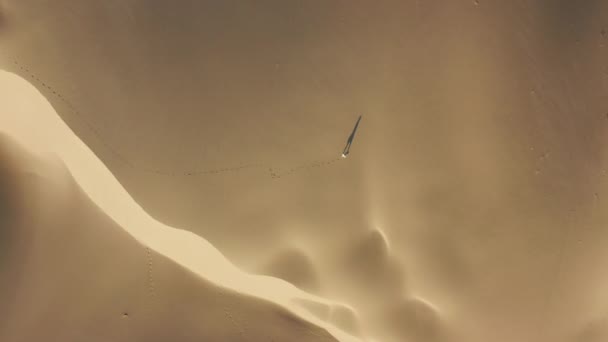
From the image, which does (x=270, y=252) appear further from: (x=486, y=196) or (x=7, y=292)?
(x=7, y=292)

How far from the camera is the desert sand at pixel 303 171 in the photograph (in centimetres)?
327

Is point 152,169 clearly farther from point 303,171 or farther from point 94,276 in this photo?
point 303,171

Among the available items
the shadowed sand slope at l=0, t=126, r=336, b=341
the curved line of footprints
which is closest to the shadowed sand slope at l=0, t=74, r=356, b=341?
the shadowed sand slope at l=0, t=126, r=336, b=341

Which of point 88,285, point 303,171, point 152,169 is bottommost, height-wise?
point 88,285

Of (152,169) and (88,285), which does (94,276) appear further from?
(152,169)

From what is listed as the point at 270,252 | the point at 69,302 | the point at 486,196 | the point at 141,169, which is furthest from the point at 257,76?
the point at 69,302

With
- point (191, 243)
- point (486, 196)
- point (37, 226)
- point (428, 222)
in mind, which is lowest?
point (37, 226)

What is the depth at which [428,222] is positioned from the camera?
11.1 feet

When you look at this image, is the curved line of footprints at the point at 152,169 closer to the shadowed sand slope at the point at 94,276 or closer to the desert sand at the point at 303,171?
the desert sand at the point at 303,171

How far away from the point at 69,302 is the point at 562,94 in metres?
4.52

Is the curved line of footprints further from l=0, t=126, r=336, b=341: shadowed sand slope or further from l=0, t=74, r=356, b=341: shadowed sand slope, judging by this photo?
l=0, t=126, r=336, b=341: shadowed sand slope

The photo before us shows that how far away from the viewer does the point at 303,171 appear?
11.1 feet

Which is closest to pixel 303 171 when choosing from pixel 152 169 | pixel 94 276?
pixel 152 169

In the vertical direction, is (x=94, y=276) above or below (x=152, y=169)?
below
